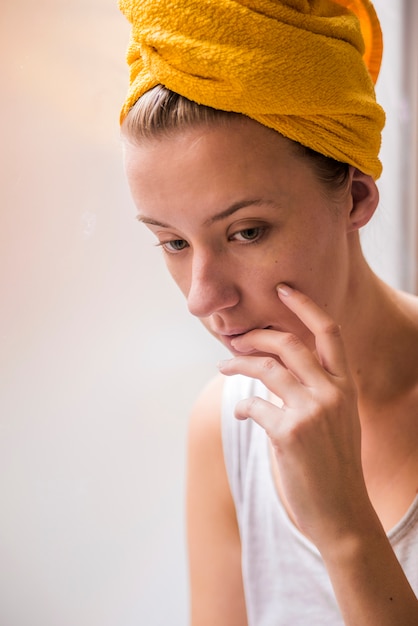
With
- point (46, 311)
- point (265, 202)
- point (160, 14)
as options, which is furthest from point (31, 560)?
point (160, 14)

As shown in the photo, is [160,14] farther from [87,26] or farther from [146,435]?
[146,435]

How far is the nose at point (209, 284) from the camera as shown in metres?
0.85

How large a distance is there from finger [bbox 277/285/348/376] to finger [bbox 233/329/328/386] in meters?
0.01

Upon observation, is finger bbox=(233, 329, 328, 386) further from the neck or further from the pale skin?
the neck

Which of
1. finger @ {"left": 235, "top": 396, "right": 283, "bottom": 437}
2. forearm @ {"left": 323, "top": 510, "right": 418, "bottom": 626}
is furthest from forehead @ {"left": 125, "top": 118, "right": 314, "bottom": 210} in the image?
forearm @ {"left": 323, "top": 510, "right": 418, "bottom": 626}

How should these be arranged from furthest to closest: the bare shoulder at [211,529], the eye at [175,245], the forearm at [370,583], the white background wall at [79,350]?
the bare shoulder at [211,529]
the white background wall at [79,350]
the eye at [175,245]
the forearm at [370,583]

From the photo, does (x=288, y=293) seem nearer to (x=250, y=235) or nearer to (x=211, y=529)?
(x=250, y=235)

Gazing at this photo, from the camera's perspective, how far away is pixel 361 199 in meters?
0.96

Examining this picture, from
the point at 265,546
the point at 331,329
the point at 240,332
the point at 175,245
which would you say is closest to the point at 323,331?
the point at 331,329

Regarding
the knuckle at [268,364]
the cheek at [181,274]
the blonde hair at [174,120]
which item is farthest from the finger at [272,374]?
the blonde hair at [174,120]

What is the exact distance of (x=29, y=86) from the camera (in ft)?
3.34

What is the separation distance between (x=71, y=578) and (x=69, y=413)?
26 cm

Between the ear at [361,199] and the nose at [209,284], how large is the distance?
0.63 feet

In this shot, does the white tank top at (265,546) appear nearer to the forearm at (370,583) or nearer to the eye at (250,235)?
the forearm at (370,583)
